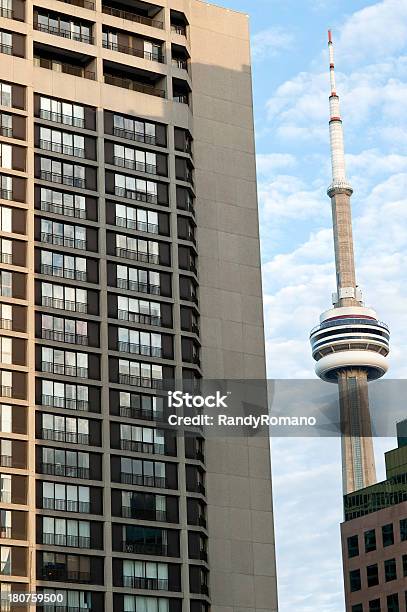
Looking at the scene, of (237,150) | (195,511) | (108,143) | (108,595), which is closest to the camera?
(108,595)

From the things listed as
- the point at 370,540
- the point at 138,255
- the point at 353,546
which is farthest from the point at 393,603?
the point at 138,255

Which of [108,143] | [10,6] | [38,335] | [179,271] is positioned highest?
[10,6]

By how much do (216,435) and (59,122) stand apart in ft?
97.4

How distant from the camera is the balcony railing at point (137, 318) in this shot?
114m

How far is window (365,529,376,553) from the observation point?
194 meters

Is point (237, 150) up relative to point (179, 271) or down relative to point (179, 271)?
up

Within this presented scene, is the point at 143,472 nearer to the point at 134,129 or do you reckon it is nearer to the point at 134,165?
the point at 134,165

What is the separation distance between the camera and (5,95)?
376 ft

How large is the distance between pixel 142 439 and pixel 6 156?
84.7 feet

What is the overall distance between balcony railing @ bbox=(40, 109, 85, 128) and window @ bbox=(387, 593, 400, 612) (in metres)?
96.3

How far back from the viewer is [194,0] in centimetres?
13100

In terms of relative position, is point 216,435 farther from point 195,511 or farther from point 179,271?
point 179,271

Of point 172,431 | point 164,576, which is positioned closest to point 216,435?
point 172,431

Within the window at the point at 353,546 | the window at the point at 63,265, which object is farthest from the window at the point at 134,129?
the window at the point at 353,546
